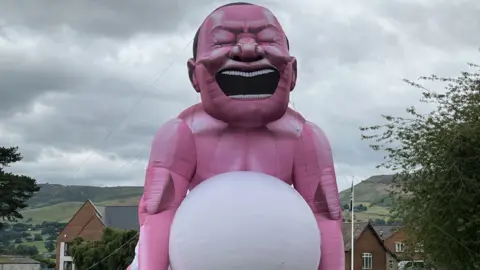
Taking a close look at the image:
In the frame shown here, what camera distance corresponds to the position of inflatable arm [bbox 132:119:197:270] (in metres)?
6.76

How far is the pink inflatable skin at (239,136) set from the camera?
6758 millimetres

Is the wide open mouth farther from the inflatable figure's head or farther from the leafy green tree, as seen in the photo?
the leafy green tree

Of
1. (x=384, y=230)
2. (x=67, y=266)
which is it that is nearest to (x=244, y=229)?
(x=67, y=266)

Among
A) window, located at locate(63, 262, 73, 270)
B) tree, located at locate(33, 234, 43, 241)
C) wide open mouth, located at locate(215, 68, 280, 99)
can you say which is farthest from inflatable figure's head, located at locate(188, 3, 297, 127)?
tree, located at locate(33, 234, 43, 241)

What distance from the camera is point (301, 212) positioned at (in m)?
6.31

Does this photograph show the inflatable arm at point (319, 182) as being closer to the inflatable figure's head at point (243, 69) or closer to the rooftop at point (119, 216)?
the inflatable figure's head at point (243, 69)

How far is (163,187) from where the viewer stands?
22.5ft

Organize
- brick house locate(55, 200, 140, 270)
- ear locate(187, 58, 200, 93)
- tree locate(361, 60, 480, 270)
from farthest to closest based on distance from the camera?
brick house locate(55, 200, 140, 270), tree locate(361, 60, 480, 270), ear locate(187, 58, 200, 93)

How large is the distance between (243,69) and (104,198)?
1535 inches

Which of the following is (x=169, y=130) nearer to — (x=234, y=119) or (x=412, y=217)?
(x=234, y=119)

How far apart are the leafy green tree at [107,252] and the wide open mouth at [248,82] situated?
2292 centimetres

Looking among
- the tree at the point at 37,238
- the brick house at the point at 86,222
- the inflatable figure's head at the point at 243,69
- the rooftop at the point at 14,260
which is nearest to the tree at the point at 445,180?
the inflatable figure's head at the point at 243,69

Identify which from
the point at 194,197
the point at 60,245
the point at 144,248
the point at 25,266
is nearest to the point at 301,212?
the point at 194,197

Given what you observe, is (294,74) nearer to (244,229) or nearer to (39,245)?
(244,229)
